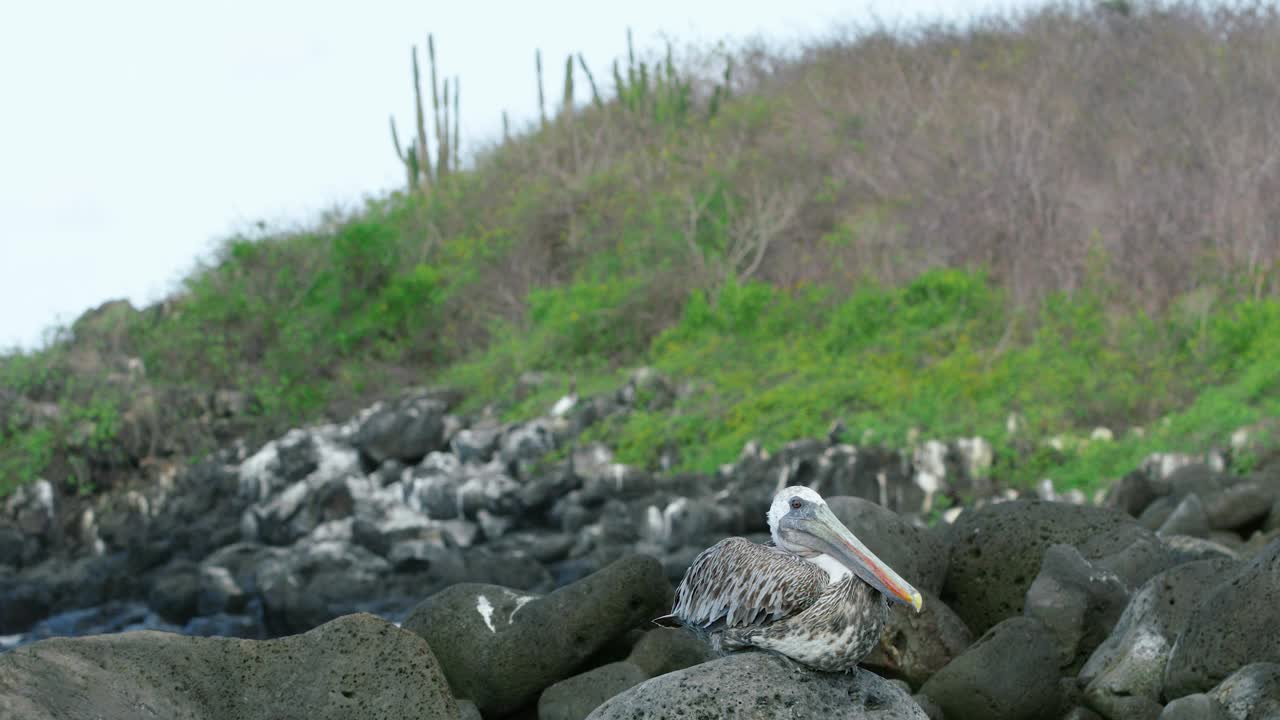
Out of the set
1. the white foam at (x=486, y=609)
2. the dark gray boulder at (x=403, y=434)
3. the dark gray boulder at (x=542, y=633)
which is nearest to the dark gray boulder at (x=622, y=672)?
the dark gray boulder at (x=542, y=633)

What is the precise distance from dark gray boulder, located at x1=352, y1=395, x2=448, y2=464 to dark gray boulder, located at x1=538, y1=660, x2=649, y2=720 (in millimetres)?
18709

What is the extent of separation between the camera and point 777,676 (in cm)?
475

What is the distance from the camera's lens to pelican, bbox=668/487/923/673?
463cm

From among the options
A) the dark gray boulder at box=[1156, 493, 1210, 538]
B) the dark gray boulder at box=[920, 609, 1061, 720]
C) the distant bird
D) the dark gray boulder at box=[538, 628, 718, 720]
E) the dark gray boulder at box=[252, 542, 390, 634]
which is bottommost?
the dark gray boulder at box=[252, 542, 390, 634]

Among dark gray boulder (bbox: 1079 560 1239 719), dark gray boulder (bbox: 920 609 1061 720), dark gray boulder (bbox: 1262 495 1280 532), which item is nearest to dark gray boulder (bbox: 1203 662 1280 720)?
dark gray boulder (bbox: 1079 560 1239 719)

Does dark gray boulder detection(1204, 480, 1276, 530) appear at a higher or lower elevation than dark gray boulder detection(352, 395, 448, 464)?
lower

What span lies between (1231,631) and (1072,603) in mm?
1364

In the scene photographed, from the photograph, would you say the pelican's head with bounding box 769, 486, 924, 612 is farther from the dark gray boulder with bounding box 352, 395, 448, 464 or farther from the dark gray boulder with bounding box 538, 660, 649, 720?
the dark gray boulder with bounding box 352, 395, 448, 464

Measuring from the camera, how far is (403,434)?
82.9 feet

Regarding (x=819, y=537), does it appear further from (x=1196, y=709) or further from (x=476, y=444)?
(x=476, y=444)

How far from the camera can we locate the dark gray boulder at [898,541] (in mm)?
7684

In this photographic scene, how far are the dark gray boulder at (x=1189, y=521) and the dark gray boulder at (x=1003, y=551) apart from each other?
11.4 feet

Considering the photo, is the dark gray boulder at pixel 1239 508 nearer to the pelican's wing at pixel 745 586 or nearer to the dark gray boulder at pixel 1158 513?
the dark gray boulder at pixel 1158 513

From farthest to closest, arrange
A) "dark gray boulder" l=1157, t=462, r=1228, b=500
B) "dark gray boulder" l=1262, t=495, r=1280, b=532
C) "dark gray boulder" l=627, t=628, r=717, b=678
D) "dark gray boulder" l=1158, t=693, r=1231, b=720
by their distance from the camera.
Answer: "dark gray boulder" l=1157, t=462, r=1228, b=500, "dark gray boulder" l=1262, t=495, r=1280, b=532, "dark gray boulder" l=627, t=628, r=717, b=678, "dark gray boulder" l=1158, t=693, r=1231, b=720
